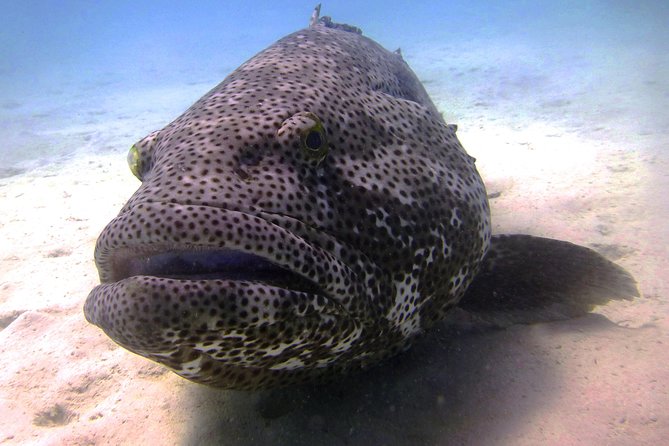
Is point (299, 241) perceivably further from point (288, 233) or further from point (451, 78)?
point (451, 78)

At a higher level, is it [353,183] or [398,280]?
[353,183]

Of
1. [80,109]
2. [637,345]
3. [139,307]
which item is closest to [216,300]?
[139,307]

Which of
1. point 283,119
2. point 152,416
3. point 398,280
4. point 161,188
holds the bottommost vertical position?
point 152,416

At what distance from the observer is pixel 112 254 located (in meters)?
2.11

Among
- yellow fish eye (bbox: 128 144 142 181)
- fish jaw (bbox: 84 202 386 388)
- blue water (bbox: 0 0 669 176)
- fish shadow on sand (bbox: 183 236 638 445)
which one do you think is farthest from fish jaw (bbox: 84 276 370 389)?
blue water (bbox: 0 0 669 176)

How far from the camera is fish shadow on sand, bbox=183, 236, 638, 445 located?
2664 mm

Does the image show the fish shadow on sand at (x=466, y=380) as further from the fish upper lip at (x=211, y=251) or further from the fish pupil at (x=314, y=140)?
the fish pupil at (x=314, y=140)

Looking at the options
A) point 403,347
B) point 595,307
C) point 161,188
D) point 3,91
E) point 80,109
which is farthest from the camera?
point 3,91

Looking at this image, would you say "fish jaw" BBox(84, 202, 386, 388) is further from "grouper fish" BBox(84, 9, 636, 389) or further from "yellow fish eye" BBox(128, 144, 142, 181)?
"yellow fish eye" BBox(128, 144, 142, 181)

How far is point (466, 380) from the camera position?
2902mm

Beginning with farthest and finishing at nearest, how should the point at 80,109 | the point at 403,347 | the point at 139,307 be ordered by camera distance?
the point at 80,109 → the point at 403,347 → the point at 139,307

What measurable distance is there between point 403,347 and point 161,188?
1813 millimetres

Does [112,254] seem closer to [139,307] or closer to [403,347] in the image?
[139,307]

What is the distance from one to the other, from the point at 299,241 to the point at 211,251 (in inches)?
15.6
